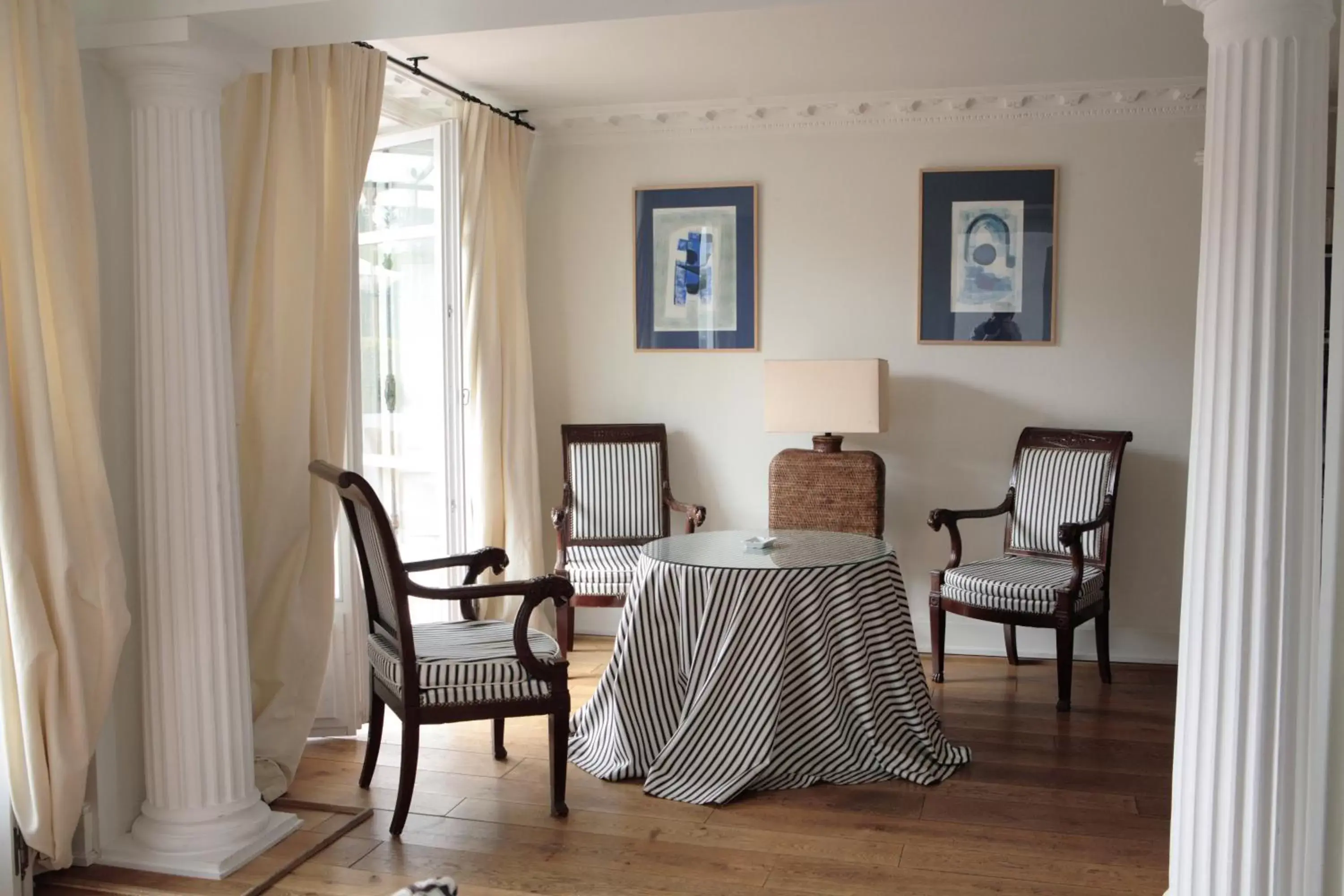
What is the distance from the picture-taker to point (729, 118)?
549 centimetres

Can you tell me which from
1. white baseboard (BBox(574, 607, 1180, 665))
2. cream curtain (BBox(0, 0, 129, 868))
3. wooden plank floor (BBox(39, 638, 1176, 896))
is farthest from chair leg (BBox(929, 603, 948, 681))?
cream curtain (BBox(0, 0, 129, 868))

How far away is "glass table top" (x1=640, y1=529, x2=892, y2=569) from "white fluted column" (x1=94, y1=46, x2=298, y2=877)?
1390 millimetres

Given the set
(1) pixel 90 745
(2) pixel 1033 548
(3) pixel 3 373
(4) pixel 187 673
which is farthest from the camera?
(2) pixel 1033 548

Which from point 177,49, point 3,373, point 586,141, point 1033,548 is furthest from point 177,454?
point 1033,548

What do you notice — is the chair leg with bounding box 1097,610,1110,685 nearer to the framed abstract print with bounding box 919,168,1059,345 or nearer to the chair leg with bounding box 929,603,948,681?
the chair leg with bounding box 929,603,948,681

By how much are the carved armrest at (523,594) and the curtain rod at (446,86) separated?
192cm

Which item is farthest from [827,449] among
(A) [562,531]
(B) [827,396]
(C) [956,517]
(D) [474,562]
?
(D) [474,562]

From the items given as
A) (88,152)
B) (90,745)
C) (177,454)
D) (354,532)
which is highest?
(88,152)

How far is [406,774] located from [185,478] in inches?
40.2

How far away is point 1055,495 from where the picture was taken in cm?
501

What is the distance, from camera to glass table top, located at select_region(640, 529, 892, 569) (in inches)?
147

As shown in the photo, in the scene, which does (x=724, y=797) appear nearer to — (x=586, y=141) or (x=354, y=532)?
(x=354, y=532)

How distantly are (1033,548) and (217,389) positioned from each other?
3.47m

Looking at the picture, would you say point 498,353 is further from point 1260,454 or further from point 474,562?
point 1260,454
